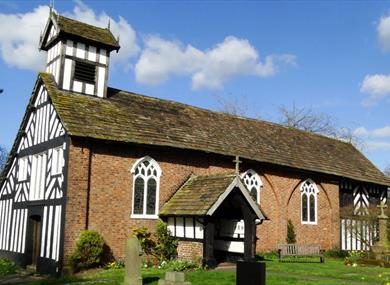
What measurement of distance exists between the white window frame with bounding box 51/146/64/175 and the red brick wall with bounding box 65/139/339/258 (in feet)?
3.70

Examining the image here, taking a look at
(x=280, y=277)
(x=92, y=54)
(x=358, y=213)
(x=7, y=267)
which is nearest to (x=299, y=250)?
(x=280, y=277)

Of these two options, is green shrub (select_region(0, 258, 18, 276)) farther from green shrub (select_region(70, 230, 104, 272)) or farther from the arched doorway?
green shrub (select_region(70, 230, 104, 272))

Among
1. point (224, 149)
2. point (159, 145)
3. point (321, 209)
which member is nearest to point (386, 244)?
point (321, 209)

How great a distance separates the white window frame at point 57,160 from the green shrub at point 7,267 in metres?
4.91

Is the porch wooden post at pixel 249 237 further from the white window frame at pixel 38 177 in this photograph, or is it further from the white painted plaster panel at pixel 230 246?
the white window frame at pixel 38 177

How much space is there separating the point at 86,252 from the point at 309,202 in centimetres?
1509

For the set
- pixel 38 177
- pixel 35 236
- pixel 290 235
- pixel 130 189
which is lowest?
pixel 35 236

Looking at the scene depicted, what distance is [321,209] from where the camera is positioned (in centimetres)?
2944

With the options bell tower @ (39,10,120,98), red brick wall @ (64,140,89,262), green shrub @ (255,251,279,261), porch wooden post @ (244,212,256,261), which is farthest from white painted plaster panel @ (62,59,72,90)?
green shrub @ (255,251,279,261)

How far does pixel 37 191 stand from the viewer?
73.8 ft

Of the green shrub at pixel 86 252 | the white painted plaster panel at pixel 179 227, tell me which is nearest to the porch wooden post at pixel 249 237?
the white painted plaster panel at pixel 179 227

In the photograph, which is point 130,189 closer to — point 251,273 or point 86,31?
point 86,31

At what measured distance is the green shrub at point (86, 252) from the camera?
18766 mm

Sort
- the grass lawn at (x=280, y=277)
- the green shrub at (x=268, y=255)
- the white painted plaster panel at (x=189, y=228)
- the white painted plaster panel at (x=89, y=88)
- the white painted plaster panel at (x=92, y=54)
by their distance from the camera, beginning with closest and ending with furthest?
the grass lawn at (x=280, y=277) < the white painted plaster panel at (x=189, y=228) < the white painted plaster panel at (x=89, y=88) < the white painted plaster panel at (x=92, y=54) < the green shrub at (x=268, y=255)
